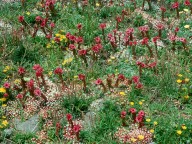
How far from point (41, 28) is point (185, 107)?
3063 mm

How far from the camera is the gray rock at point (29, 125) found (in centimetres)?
598

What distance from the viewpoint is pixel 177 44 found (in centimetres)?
738

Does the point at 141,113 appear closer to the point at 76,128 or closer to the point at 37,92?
the point at 76,128

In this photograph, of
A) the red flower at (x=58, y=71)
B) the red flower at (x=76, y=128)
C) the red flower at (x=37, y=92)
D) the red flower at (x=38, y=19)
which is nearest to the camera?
the red flower at (x=76, y=128)

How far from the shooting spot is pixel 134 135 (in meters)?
5.75

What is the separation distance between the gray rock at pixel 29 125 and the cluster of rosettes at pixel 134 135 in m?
1.21

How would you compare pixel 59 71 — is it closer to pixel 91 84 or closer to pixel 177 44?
pixel 91 84

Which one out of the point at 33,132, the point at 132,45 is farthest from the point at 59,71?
the point at 132,45

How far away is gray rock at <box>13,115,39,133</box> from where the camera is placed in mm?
5984

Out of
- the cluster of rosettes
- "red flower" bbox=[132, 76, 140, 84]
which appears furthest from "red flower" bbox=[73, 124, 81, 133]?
"red flower" bbox=[132, 76, 140, 84]

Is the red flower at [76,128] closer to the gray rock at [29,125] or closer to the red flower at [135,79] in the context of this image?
the gray rock at [29,125]

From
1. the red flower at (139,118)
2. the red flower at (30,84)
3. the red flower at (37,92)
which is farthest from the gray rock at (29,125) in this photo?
the red flower at (139,118)

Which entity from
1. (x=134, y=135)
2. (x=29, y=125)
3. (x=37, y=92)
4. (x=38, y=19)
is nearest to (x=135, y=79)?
(x=134, y=135)

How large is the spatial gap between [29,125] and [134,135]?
157 cm
